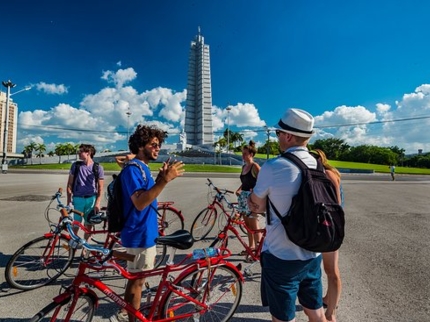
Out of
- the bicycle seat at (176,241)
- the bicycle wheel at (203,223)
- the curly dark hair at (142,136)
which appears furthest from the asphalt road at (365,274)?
the curly dark hair at (142,136)

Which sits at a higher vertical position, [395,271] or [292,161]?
[292,161]

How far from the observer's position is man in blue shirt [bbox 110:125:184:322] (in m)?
2.37

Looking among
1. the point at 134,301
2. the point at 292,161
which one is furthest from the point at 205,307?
the point at 292,161

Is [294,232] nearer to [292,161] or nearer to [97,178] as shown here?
[292,161]

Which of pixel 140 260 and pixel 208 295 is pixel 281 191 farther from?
pixel 208 295

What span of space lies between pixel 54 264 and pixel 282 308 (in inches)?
145

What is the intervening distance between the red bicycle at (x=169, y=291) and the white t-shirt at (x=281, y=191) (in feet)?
3.07

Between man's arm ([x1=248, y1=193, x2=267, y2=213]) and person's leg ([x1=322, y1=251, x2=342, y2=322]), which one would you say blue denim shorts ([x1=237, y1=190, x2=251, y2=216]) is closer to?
person's leg ([x1=322, y1=251, x2=342, y2=322])

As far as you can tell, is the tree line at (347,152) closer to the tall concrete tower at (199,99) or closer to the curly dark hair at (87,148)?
the tall concrete tower at (199,99)

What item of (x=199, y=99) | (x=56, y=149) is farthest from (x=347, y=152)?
(x=56, y=149)

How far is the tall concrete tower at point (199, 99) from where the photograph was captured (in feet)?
323

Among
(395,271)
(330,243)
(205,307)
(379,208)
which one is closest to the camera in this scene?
(330,243)

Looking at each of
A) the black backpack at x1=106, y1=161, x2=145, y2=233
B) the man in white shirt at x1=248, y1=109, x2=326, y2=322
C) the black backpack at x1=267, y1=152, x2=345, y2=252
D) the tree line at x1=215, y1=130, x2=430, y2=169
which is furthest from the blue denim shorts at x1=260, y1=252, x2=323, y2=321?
the tree line at x1=215, y1=130, x2=430, y2=169

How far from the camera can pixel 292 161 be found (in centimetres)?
198
